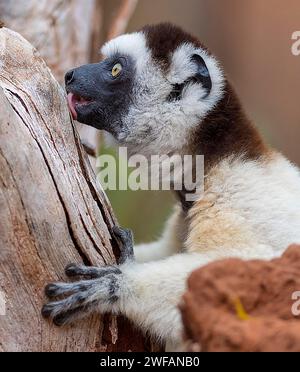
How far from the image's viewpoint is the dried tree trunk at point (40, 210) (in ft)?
8.02

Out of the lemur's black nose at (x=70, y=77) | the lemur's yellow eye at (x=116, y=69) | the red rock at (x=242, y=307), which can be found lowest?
the red rock at (x=242, y=307)

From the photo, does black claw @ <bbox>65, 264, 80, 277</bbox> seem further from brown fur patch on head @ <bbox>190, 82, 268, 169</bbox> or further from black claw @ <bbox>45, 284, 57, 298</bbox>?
brown fur patch on head @ <bbox>190, 82, 268, 169</bbox>

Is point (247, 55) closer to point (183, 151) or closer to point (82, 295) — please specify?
point (183, 151)

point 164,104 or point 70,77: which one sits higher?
point 70,77

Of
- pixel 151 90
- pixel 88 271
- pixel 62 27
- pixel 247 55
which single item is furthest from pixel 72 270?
pixel 247 55

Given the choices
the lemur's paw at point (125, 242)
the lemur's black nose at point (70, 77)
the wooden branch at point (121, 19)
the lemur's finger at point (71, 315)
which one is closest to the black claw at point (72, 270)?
the lemur's finger at point (71, 315)

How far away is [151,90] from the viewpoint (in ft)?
10.4

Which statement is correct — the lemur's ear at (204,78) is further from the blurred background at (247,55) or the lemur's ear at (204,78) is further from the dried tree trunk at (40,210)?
the blurred background at (247,55)

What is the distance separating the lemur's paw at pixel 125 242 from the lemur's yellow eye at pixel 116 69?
83 cm

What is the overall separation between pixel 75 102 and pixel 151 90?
1.25 ft

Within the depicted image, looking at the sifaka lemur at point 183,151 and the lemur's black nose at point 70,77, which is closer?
the sifaka lemur at point 183,151

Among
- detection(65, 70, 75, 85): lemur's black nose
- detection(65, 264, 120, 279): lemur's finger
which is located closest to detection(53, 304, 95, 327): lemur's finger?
detection(65, 264, 120, 279): lemur's finger

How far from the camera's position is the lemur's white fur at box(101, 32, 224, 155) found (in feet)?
10.2
